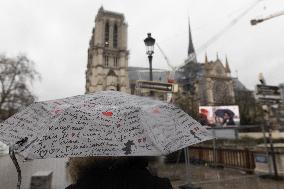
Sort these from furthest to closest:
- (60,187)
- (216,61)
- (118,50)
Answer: (216,61) → (118,50) → (60,187)

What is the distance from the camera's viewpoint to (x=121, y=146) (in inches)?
75.2

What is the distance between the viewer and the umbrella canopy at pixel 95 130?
6.09 feet

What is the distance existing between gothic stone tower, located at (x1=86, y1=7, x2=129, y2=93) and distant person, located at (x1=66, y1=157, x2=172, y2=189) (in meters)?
68.5

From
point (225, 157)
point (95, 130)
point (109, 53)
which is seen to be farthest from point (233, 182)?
point (109, 53)

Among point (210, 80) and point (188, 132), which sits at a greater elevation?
point (210, 80)

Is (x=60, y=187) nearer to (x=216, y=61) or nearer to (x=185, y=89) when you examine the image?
(x=185, y=89)

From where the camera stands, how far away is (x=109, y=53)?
250ft

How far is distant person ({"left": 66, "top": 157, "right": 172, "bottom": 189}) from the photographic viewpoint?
1.96 metres

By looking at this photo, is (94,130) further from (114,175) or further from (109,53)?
(109,53)

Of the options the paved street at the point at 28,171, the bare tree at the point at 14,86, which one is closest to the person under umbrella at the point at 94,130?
the paved street at the point at 28,171

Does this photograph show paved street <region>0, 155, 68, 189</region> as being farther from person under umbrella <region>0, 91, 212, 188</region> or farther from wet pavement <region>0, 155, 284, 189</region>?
person under umbrella <region>0, 91, 212, 188</region>

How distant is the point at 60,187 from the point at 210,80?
75147 mm

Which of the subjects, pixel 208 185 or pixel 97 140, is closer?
pixel 97 140

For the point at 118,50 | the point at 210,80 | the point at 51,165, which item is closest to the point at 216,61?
the point at 210,80
